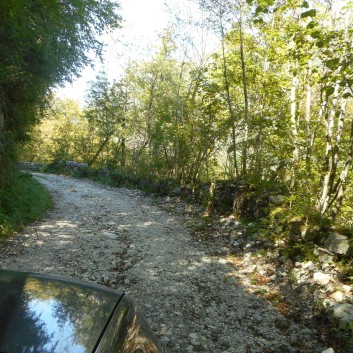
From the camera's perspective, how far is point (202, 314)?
14.9ft

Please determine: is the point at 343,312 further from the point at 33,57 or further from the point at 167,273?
the point at 33,57

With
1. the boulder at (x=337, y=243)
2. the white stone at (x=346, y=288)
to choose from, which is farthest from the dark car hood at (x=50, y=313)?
the boulder at (x=337, y=243)

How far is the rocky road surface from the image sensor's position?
13.3ft

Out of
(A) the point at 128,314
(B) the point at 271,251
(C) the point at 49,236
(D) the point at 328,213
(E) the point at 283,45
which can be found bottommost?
(C) the point at 49,236

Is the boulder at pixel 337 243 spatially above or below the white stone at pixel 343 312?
above

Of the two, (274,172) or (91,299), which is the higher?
(274,172)

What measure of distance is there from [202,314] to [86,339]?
10.7ft

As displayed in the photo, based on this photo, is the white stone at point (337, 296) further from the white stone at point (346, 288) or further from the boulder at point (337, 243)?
the boulder at point (337, 243)

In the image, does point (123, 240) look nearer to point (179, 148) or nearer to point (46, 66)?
point (46, 66)

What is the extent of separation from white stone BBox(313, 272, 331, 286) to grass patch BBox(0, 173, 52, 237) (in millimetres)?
6209

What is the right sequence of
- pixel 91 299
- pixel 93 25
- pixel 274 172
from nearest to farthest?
pixel 91 299, pixel 274 172, pixel 93 25

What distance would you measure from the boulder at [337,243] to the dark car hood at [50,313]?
4666 millimetres

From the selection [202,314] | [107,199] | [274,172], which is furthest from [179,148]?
[202,314]

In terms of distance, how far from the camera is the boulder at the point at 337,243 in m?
5.54
